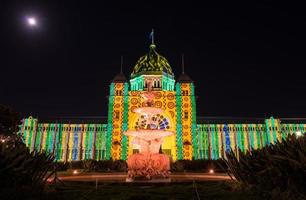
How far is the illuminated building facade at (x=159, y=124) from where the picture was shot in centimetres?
3412

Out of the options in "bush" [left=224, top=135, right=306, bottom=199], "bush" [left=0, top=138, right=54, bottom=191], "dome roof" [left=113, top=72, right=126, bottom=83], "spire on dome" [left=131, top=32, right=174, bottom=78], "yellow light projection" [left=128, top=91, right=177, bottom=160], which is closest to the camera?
"bush" [left=224, top=135, right=306, bottom=199]

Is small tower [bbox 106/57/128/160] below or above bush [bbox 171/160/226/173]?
above

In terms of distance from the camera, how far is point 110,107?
3416 cm

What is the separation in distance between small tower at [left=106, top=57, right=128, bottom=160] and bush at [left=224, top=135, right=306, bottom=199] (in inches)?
1020

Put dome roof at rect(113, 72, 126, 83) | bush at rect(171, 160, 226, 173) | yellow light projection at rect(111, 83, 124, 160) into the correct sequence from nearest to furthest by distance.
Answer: bush at rect(171, 160, 226, 173) → yellow light projection at rect(111, 83, 124, 160) → dome roof at rect(113, 72, 126, 83)

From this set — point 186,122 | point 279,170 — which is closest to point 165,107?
point 186,122

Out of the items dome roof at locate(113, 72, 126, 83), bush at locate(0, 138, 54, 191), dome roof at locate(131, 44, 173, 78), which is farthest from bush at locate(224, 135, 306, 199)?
dome roof at locate(131, 44, 173, 78)

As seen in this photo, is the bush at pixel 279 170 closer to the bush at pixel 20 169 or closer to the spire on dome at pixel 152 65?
the bush at pixel 20 169

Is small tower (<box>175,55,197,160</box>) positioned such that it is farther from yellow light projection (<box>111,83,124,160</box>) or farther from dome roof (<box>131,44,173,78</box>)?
yellow light projection (<box>111,83,124,160</box>)

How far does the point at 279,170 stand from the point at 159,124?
29135 millimetres

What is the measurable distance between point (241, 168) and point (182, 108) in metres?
27.2

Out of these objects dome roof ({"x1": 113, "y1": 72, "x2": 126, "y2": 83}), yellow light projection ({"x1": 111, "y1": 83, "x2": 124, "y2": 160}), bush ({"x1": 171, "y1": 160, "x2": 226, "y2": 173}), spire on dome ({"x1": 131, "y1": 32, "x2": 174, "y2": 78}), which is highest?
spire on dome ({"x1": 131, "y1": 32, "x2": 174, "y2": 78})

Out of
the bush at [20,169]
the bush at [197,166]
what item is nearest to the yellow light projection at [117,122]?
the bush at [197,166]

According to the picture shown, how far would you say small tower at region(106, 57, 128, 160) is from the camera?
104 feet
